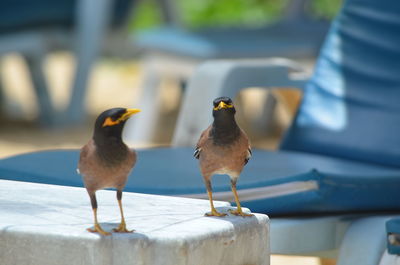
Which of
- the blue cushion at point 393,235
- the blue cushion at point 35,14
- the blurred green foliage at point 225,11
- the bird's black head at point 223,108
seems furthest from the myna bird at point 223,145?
the blurred green foliage at point 225,11

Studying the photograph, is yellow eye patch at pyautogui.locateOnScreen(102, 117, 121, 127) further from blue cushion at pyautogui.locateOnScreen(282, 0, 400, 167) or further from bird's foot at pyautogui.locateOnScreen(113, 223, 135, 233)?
blue cushion at pyautogui.locateOnScreen(282, 0, 400, 167)

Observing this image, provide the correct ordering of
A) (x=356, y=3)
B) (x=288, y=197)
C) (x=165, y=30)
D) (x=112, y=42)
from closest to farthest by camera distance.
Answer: (x=288, y=197), (x=356, y=3), (x=165, y=30), (x=112, y=42)

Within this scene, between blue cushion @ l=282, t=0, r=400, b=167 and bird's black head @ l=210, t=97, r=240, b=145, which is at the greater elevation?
bird's black head @ l=210, t=97, r=240, b=145

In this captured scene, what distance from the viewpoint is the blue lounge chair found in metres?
1.82

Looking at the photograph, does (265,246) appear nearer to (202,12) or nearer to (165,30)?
(165,30)

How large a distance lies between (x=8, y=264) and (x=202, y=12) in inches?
267

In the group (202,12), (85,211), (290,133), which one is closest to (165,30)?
(290,133)

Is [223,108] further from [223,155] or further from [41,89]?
[41,89]

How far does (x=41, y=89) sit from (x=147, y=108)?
107 cm

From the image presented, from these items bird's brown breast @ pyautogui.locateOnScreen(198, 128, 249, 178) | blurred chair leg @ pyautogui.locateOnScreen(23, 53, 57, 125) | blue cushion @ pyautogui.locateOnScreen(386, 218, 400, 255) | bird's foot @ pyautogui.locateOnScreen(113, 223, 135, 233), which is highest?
bird's brown breast @ pyautogui.locateOnScreen(198, 128, 249, 178)

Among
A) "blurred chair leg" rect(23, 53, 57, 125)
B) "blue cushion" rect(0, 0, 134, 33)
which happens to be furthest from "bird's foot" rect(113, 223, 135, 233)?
"blurred chair leg" rect(23, 53, 57, 125)

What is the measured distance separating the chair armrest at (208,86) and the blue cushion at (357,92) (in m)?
0.16

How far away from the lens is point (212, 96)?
2291mm

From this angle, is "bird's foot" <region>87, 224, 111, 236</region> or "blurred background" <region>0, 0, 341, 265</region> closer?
"bird's foot" <region>87, 224, 111, 236</region>
